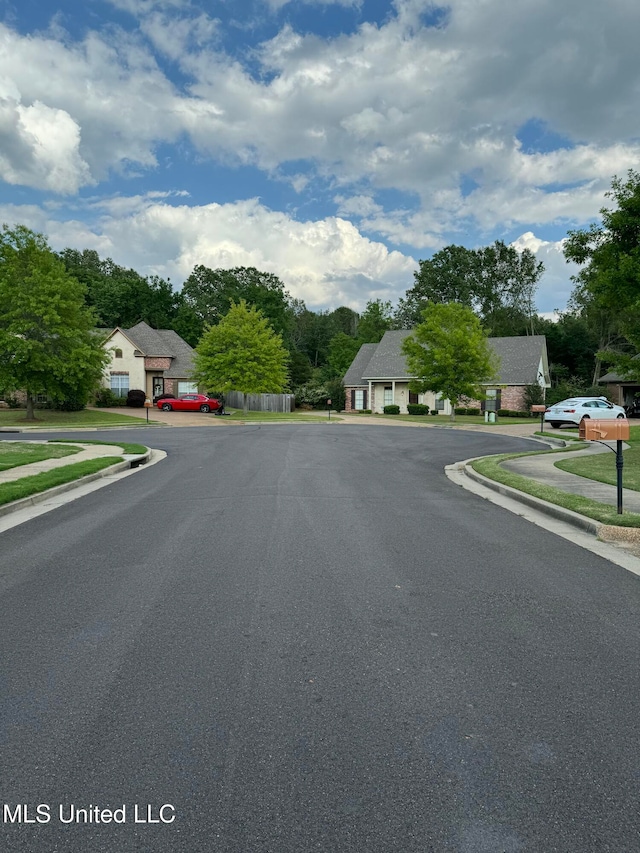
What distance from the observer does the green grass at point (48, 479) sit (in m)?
10.5

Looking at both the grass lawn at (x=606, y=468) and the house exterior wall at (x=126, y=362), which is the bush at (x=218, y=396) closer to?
the house exterior wall at (x=126, y=362)

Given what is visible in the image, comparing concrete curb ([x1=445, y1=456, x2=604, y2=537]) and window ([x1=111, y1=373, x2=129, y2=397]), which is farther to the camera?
window ([x1=111, y1=373, x2=129, y2=397])

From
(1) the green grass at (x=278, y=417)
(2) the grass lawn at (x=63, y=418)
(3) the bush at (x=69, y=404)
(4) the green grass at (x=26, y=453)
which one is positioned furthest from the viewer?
(3) the bush at (x=69, y=404)

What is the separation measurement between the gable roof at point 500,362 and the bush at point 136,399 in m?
18.7

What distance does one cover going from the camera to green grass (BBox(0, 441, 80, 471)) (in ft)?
50.0

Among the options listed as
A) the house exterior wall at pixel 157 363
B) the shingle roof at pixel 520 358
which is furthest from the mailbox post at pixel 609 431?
the house exterior wall at pixel 157 363

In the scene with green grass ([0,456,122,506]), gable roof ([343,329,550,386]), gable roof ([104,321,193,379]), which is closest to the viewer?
green grass ([0,456,122,506])

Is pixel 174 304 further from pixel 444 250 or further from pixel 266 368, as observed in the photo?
pixel 266 368

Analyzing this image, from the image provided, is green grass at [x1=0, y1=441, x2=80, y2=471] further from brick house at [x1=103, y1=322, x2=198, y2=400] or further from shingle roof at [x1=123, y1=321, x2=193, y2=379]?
shingle roof at [x1=123, y1=321, x2=193, y2=379]

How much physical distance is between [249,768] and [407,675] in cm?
133

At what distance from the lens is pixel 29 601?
5.40 metres

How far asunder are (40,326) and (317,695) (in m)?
41.4

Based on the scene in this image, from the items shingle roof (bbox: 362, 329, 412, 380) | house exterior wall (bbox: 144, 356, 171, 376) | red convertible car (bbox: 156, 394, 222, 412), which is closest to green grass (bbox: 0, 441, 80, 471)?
red convertible car (bbox: 156, 394, 222, 412)

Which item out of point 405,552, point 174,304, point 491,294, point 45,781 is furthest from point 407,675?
point 174,304
